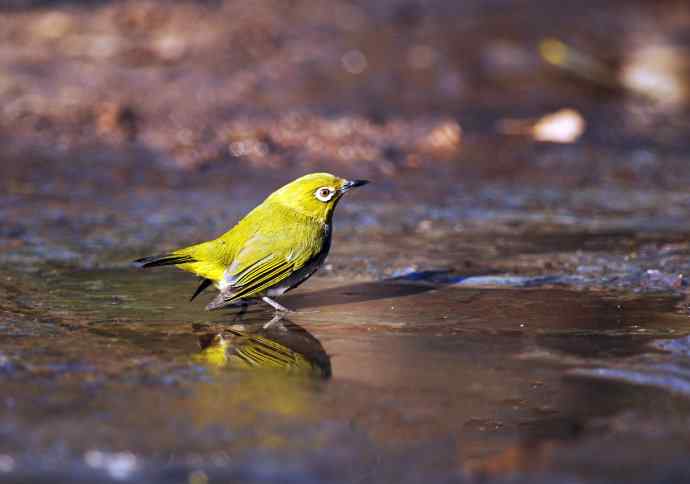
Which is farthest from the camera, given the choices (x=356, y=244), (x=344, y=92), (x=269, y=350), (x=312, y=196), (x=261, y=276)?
(x=344, y=92)

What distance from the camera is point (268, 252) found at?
204 inches

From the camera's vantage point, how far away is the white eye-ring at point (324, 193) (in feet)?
18.2

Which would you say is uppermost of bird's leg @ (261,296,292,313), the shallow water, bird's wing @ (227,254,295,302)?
bird's wing @ (227,254,295,302)

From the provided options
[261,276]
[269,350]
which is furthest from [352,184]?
[269,350]

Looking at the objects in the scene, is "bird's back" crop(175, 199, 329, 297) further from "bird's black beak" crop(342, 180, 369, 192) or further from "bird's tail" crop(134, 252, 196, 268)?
"bird's black beak" crop(342, 180, 369, 192)

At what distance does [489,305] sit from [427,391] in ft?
4.80

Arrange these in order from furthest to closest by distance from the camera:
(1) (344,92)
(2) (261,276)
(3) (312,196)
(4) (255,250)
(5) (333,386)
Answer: (1) (344,92) < (3) (312,196) < (4) (255,250) < (2) (261,276) < (5) (333,386)

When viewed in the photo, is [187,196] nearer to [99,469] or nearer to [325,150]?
[325,150]

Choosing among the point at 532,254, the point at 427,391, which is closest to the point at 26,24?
the point at 532,254

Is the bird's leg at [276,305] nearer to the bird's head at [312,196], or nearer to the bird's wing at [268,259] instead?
the bird's wing at [268,259]

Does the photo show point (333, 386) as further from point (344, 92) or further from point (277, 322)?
point (344, 92)

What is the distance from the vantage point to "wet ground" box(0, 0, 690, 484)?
10.7ft

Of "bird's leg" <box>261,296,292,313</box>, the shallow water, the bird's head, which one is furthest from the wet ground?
the bird's head

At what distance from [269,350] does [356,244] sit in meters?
2.48
